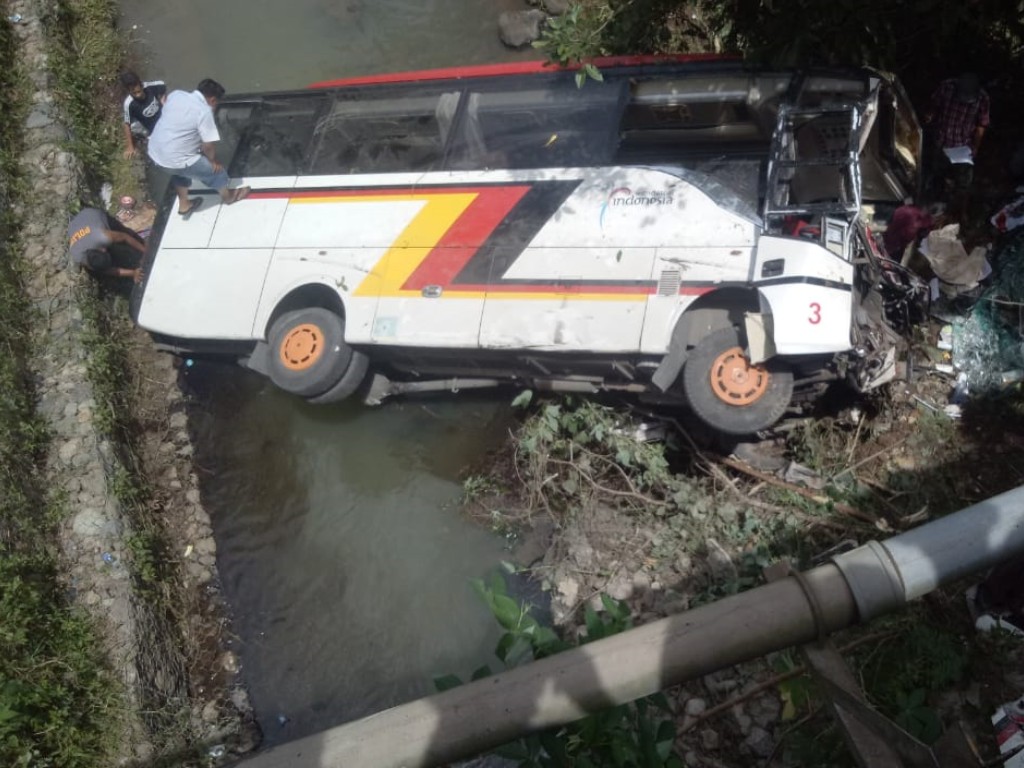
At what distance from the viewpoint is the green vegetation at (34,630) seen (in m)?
4.85

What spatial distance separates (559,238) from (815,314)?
1.65 m

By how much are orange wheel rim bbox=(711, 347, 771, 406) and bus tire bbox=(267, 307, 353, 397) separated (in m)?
2.56

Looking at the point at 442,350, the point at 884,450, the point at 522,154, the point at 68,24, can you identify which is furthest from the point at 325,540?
the point at 68,24

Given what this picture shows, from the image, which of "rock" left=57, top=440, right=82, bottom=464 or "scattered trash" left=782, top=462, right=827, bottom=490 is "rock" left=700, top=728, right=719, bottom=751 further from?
"rock" left=57, top=440, right=82, bottom=464

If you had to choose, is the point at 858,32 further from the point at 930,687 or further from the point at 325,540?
the point at 325,540

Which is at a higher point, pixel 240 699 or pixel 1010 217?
pixel 1010 217

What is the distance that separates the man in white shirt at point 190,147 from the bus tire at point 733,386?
146 inches

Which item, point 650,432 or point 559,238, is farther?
point 650,432

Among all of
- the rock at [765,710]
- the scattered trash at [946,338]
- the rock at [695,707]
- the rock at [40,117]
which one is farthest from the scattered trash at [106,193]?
the scattered trash at [946,338]

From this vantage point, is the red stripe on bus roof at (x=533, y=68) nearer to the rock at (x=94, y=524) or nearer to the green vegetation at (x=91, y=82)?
the green vegetation at (x=91, y=82)

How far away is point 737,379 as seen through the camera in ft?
16.5

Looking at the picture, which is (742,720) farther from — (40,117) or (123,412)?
(40,117)

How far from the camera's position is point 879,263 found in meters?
5.29

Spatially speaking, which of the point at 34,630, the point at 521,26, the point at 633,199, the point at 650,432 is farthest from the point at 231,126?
the point at 650,432
